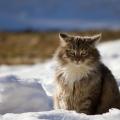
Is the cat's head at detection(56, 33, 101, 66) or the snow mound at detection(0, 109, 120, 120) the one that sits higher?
the cat's head at detection(56, 33, 101, 66)

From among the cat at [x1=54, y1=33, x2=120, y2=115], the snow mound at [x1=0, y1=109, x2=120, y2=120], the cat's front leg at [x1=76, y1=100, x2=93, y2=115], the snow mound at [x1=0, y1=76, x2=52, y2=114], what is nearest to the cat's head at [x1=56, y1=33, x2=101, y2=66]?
the cat at [x1=54, y1=33, x2=120, y2=115]

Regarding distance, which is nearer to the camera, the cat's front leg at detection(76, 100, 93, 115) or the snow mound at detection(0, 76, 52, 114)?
the cat's front leg at detection(76, 100, 93, 115)

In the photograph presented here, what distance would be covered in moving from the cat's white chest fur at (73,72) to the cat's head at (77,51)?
7cm

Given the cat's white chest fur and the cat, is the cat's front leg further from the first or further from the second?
the cat's white chest fur

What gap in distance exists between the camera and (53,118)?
679 centimetres

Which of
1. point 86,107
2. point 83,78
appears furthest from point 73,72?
point 86,107

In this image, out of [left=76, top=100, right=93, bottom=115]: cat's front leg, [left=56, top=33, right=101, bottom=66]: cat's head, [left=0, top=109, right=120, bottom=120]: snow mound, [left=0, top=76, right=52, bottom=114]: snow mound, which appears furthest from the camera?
[left=0, top=76, right=52, bottom=114]: snow mound

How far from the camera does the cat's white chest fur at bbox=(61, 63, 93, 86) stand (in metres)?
8.05

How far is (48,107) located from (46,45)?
4210cm

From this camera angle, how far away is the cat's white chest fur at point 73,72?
805 centimetres

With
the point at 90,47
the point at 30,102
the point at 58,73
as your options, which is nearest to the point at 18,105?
the point at 30,102

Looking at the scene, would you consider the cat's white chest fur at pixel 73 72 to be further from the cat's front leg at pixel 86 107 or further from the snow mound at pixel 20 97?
the snow mound at pixel 20 97

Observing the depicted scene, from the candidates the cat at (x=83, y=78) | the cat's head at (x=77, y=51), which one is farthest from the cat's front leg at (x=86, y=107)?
the cat's head at (x=77, y=51)

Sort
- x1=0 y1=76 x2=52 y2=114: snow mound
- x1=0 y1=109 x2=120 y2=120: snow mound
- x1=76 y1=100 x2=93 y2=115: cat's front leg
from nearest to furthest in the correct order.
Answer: x1=0 y1=109 x2=120 y2=120: snow mound, x1=76 y1=100 x2=93 y2=115: cat's front leg, x1=0 y1=76 x2=52 y2=114: snow mound
